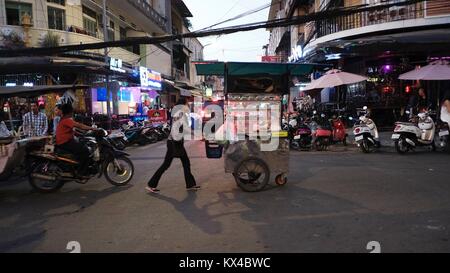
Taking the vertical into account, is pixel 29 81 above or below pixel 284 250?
above

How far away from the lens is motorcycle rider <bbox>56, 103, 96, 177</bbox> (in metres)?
8.05

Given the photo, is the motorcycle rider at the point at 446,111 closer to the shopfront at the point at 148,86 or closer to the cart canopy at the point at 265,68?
the cart canopy at the point at 265,68

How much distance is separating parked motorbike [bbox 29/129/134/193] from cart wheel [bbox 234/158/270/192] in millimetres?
2390

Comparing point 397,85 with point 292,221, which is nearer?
point 292,221

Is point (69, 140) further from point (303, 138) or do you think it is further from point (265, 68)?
point (303, 138)

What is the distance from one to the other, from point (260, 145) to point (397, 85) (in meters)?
13.0

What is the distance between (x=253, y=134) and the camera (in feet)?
25.7

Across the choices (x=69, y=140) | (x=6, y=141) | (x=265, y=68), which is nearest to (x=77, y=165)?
(x=69, y=140)

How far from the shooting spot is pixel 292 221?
19.1 ft

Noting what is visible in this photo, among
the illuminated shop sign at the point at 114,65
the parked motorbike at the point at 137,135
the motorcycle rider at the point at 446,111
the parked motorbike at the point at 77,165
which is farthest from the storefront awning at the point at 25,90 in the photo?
the motorcycle rider at the point at 446,111

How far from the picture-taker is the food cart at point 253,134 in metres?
7.78

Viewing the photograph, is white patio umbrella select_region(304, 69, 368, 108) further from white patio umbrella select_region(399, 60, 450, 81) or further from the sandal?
the sandal
